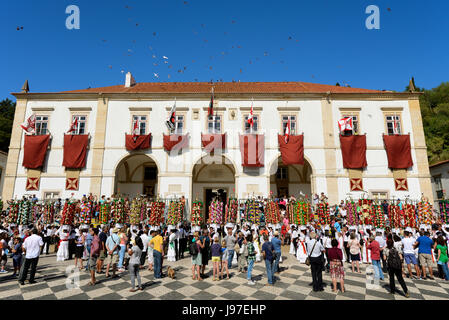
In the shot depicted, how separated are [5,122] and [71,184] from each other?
25.5 m

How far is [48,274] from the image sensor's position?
891cm

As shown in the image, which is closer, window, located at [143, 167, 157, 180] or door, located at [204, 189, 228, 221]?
door, located at [204, 189, 228, 221]

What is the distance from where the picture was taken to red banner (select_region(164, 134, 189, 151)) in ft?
65.5

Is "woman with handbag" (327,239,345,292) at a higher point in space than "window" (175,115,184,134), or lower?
lower

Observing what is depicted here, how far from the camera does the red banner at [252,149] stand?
19.4 m

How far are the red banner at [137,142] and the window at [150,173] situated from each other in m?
4.96

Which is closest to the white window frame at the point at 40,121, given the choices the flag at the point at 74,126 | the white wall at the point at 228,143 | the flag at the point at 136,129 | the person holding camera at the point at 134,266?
the white wall at the point at 228,143

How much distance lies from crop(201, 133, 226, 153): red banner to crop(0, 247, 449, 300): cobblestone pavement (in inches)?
474

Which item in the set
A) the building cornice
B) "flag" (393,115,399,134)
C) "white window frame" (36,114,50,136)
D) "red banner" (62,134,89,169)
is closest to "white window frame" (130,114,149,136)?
the building cornice

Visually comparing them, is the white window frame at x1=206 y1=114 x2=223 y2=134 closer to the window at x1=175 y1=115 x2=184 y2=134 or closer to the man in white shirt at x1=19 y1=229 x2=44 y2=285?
the window at x1=175 y1=115 x2=184 y2=134

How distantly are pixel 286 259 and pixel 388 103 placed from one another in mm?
17744

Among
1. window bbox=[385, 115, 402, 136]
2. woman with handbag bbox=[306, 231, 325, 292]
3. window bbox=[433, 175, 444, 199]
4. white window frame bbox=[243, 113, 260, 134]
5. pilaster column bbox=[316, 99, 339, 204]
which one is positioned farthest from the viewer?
window bbox=[433, 175, 444, 199]

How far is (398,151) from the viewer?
1908 cm

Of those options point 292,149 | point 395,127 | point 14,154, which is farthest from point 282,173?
point 14,154
